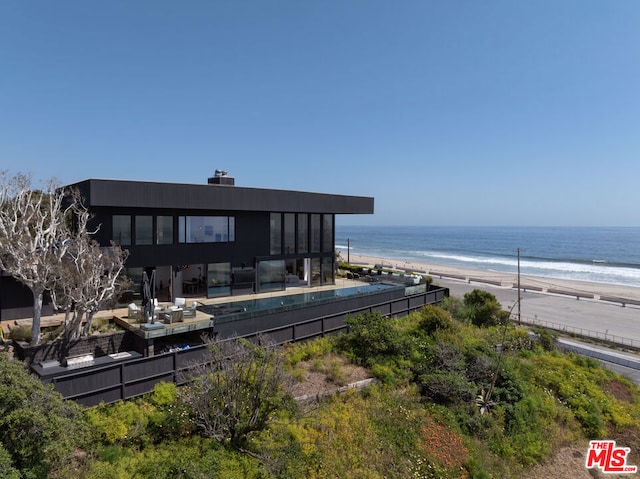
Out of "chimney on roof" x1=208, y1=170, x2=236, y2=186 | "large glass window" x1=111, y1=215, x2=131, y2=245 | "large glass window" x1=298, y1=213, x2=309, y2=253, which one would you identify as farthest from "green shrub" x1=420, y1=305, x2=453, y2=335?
"large glass window" x1=111, y1=215, x2=131, y2=245

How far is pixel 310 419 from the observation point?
11.1 m

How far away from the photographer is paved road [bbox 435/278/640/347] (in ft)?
91.4

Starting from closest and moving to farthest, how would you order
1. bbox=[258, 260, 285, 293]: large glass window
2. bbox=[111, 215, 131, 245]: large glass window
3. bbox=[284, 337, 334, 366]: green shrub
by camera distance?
bbox=[284, 337, 334, 366]: green shrub
bbox=[111, 215, 131, 245]: large glass window
bbox=[258, 260, 285, 293]: large glass window

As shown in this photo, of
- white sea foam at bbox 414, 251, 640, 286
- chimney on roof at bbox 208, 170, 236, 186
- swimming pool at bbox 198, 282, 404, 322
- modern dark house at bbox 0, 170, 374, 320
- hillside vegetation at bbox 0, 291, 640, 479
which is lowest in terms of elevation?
white sea foam at bbox 414, 251, 640, 286

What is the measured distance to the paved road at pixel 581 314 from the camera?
27.9 metres

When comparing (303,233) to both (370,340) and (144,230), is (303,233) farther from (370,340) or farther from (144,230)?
(370,340)

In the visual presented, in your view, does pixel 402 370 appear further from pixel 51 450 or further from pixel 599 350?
pixel 599 350

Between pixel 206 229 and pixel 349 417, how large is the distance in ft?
38.8

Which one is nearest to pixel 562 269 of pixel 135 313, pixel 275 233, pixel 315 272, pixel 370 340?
pixel 315 272

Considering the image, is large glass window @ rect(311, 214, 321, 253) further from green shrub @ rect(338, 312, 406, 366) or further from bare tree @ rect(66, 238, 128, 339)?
bare tree @ rect(66, 238, 128, 339)

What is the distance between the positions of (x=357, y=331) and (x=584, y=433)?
9.18m

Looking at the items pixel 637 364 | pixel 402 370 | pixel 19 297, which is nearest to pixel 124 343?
pixel 19 297

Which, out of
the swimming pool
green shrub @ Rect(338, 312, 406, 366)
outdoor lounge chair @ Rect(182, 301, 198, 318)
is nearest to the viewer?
outdoor lounge chair @ Rect(182, 301, 198, 318)

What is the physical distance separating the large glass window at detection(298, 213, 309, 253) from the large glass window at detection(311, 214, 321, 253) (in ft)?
1.44
